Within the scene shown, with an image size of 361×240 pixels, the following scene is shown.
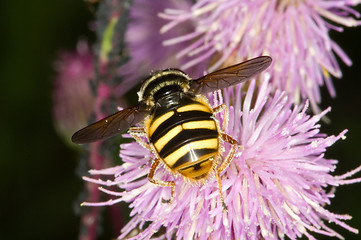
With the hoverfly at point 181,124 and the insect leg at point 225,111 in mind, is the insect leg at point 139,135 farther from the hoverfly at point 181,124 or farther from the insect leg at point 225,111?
the insect leg at point 225,111

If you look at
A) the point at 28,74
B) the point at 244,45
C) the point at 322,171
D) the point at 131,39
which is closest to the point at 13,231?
the point at 28,74

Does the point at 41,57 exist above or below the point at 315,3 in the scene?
above

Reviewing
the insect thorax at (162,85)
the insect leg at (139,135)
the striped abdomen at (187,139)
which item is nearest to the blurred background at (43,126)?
the insect leg at (139,135)

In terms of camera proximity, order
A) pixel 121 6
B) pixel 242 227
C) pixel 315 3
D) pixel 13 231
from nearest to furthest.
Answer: pixel 242 227
pixel 315 3
pixel 121 6
pixel 13 231

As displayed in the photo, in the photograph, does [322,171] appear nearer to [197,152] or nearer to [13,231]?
[197,152]

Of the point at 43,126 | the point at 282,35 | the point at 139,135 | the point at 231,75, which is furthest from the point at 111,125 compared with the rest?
the point at 43,126

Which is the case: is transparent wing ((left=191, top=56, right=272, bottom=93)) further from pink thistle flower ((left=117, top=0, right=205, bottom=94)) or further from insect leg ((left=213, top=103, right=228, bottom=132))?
pink thistle flower ((left=117, top=0, right=205, bottom=94))
